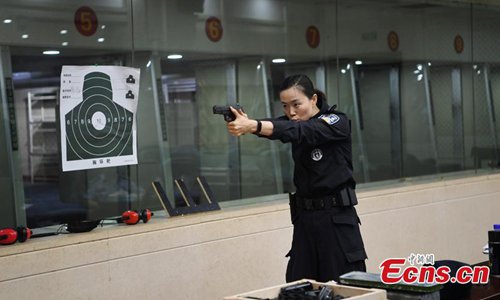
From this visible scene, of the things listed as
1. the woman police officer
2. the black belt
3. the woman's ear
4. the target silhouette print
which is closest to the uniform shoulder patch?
the woman police officer

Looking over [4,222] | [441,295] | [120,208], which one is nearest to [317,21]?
[120,208]

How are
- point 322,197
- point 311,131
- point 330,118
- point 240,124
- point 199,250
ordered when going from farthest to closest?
point 199,250 < point 322,197 < point 330,118 < point 311,131 < point 240,124

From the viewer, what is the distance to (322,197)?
142 inches

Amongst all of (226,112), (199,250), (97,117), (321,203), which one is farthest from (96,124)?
(226,112)

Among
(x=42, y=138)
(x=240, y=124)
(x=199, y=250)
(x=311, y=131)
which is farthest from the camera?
(x=42, y=138)

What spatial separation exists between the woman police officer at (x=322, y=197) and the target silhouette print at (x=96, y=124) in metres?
1.58

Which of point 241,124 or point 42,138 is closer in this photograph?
point 241,124

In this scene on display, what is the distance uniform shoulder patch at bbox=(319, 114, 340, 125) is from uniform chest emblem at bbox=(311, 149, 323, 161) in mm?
170

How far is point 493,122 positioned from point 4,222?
5675 mm

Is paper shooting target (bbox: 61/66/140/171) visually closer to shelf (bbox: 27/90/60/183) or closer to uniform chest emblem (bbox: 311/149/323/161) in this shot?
shelf (bbox: 27/90/60/183)

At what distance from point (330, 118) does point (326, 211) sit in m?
0.47

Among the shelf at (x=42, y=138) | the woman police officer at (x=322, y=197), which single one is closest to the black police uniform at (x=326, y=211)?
the woman police officer at (x=322, y=197)

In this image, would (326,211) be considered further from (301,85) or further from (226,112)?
(226,112)

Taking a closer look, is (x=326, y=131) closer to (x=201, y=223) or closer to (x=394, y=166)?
(x=201, y=223)
